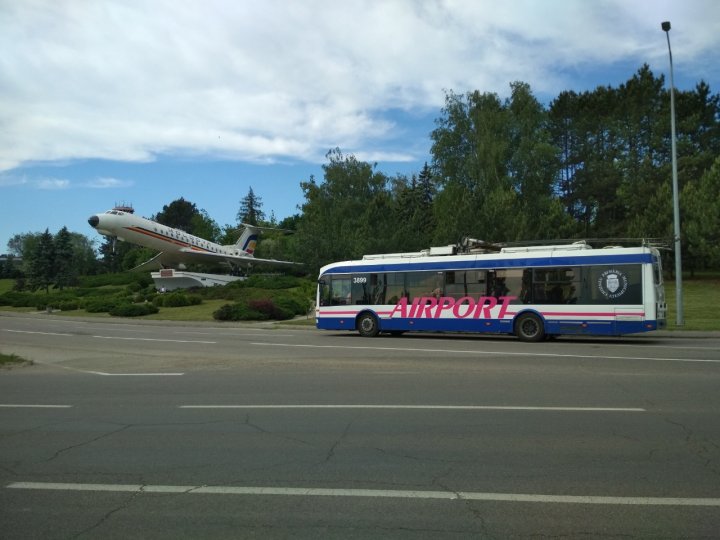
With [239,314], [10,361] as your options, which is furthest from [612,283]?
[239,314]

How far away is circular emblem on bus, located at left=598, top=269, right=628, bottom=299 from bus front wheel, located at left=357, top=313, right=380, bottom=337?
8238 mm

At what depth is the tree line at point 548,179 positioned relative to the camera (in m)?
46.8

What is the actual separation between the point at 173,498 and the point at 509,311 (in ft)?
54.6

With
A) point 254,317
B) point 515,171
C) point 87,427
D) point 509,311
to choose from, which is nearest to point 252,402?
point 87,427

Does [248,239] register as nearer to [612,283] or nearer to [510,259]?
[510,259]

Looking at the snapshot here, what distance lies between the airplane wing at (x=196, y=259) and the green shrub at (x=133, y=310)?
21208 mm

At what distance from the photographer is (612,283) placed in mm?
18672

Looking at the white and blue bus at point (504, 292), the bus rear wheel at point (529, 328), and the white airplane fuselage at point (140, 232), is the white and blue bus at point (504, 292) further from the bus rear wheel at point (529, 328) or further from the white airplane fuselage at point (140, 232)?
the white airplane fuselage at point (140, 232)

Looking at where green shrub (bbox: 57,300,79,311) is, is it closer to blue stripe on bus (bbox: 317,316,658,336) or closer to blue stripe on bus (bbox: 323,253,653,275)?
blue stripe on bus (bbox: 317,316,658,336)

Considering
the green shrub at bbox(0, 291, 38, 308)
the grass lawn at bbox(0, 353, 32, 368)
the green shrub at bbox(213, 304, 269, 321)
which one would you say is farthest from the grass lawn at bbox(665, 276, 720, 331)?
the green shrub at bbox(0, 291, 38, 308)

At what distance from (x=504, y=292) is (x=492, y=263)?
41.5 inches

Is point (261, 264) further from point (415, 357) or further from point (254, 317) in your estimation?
point (415, 357)

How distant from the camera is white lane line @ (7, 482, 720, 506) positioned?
482 centimetres

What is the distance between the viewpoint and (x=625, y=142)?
60062 mm
